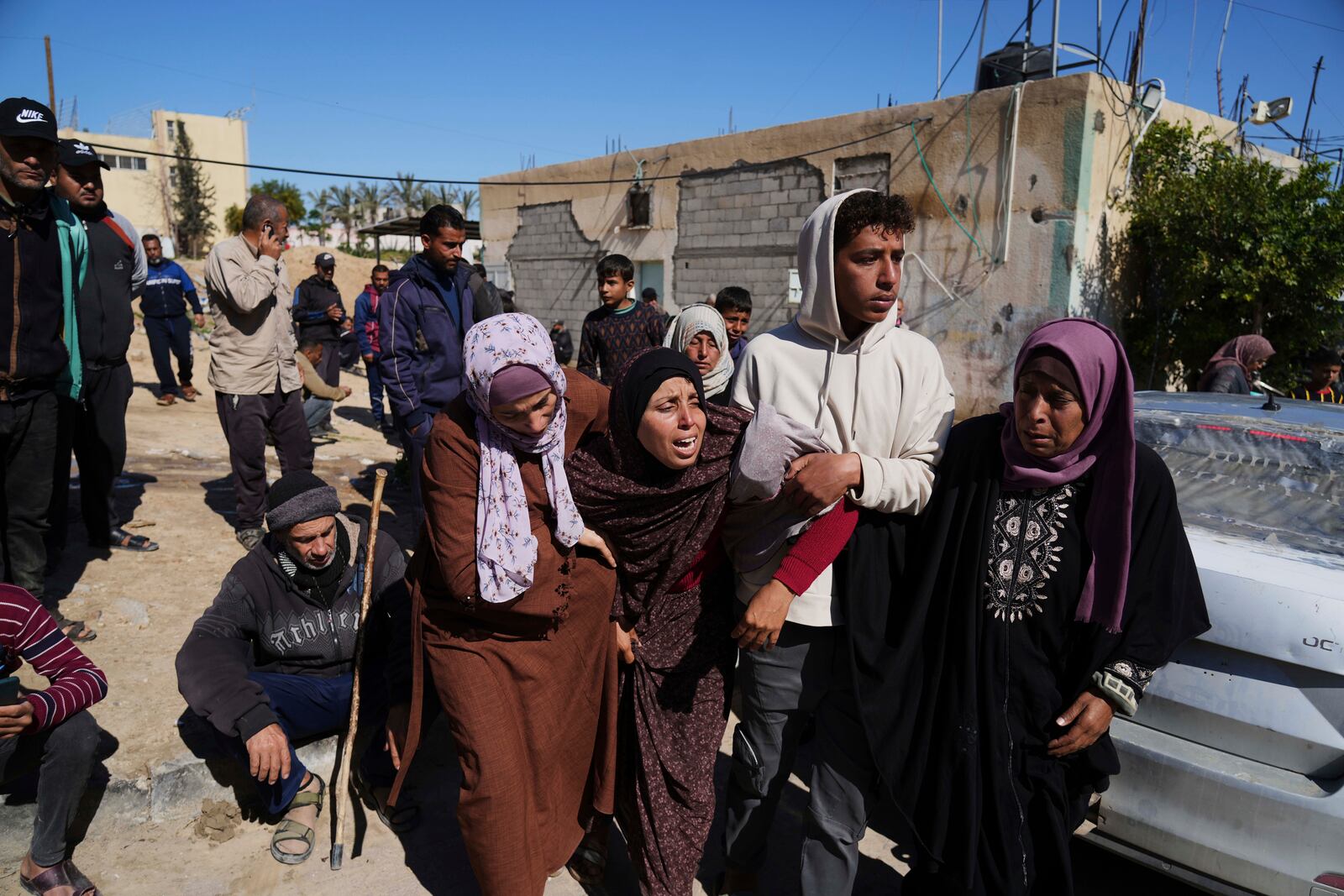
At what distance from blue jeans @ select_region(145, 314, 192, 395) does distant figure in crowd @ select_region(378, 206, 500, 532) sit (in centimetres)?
662

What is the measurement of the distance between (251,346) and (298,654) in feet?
8.64

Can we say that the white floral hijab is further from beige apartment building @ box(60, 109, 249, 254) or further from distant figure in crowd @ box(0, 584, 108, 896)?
beige apartment building @ box(60, 109, 249, 254)

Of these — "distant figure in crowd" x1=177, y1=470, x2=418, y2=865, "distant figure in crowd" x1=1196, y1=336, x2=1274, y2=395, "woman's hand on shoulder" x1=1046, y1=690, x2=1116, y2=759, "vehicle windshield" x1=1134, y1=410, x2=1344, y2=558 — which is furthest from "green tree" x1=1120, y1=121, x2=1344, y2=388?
"distant figure in crowd" x1=177, y1=470, x2=418, y2=865

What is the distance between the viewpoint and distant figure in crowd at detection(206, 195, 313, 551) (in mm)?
4762

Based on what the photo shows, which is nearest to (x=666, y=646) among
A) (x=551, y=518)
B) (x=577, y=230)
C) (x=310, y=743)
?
(x=551, y=518)

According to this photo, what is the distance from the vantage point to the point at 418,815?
117 inches

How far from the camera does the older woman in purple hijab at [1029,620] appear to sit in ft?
6.08

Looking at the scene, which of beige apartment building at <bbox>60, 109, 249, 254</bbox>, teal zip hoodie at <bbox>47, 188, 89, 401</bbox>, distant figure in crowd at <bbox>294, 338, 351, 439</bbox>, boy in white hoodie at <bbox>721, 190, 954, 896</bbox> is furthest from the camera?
beige apartment building at <bbox>60, 109, 249, 254</bbox>

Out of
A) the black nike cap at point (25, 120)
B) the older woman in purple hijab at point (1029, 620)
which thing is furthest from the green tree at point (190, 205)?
the older woman in purple hijab at point (1029, 620)

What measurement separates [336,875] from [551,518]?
56.6 inches

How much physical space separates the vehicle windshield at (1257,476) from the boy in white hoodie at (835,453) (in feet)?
3.43

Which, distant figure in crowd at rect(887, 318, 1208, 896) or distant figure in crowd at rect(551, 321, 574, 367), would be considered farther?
distant figure in crowd at rect(551, 321, 574, 367)

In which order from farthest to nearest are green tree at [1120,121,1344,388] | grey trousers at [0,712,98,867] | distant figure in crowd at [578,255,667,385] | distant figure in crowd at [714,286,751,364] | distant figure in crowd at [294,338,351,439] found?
green tree at [1120,121,1344,388] → distant figure in crowd at [294,338,351,439] → distant figure in crowd at [578,255,667,385] → distant figure in crowd at [714,286,751,364] → grey trousers at [0,712,98,867]

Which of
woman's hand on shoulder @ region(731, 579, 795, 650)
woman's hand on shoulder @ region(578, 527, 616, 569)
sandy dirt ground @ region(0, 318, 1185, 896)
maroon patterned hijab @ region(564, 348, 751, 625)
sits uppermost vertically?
maroon patterned hijab @ region(564, 348, 751, 625)
